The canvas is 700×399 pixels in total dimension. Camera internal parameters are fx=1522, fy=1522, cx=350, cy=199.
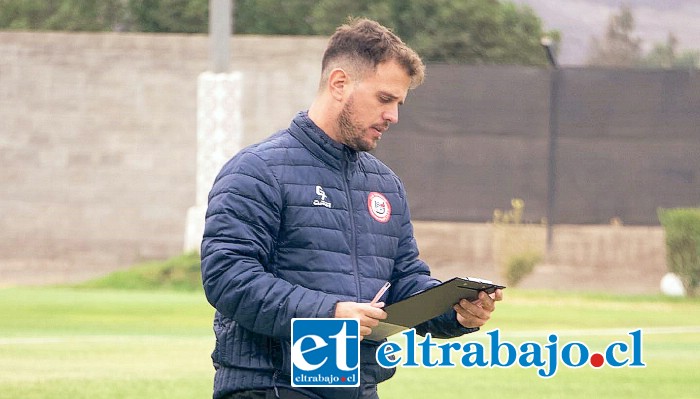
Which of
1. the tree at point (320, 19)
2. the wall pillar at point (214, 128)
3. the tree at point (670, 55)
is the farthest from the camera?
the tree at point (670, 55)

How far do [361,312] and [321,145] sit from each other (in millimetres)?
591

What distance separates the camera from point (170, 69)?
2488 cm

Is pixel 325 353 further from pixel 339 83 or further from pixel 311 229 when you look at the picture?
pixel 339 83

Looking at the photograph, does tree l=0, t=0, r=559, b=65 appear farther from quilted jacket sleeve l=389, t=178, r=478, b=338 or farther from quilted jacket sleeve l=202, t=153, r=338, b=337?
quilted jacket sleeve l=202, t=153, r=338, b=337

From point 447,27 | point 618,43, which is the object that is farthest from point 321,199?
point 618,43

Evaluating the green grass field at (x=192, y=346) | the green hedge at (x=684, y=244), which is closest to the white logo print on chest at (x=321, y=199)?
the green grass field at (x=192, y=346)

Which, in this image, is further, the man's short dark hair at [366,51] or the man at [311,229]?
the man's short dark hair at [366,51]

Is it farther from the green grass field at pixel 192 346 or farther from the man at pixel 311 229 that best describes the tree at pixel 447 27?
the man at pixel 311 229

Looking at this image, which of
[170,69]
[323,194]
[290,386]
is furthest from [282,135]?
[170,69]

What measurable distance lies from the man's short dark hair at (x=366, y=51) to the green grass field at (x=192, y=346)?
18.4 feet

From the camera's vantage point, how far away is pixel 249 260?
432 centimetres

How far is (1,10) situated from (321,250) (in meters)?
47.1

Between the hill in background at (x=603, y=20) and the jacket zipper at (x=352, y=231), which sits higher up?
the hill in background at (x=603, y=20)

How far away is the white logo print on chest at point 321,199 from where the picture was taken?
450 cm
